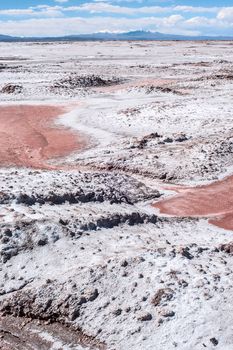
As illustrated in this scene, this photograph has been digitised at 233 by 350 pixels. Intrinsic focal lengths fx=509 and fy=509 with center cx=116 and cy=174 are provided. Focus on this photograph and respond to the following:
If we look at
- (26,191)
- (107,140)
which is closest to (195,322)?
(26,191)

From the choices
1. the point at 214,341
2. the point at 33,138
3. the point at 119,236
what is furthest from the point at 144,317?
the point at 33,138

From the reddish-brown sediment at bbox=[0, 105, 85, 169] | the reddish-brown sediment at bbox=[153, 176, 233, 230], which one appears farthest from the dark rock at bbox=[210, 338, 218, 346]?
the reddish-brown sediment at bbox=[0, 105, 85, 169]

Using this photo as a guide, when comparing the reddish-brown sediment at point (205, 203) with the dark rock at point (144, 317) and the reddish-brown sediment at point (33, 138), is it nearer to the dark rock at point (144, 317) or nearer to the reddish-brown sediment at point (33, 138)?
the dark rock at point (144, 317)

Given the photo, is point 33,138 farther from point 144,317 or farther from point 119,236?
point 144,317

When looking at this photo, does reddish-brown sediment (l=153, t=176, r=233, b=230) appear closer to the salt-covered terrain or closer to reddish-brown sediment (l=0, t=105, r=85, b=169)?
the salt-covered terrain

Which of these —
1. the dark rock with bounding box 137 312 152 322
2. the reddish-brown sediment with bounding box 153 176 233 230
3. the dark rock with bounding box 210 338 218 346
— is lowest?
the reddish-brown sediment with bounding box 153 176 233 230

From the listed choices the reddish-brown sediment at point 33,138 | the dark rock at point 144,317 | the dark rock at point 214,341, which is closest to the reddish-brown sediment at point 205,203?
the dark rock at point 144,317

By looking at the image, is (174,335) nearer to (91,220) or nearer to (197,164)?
(91,220)
